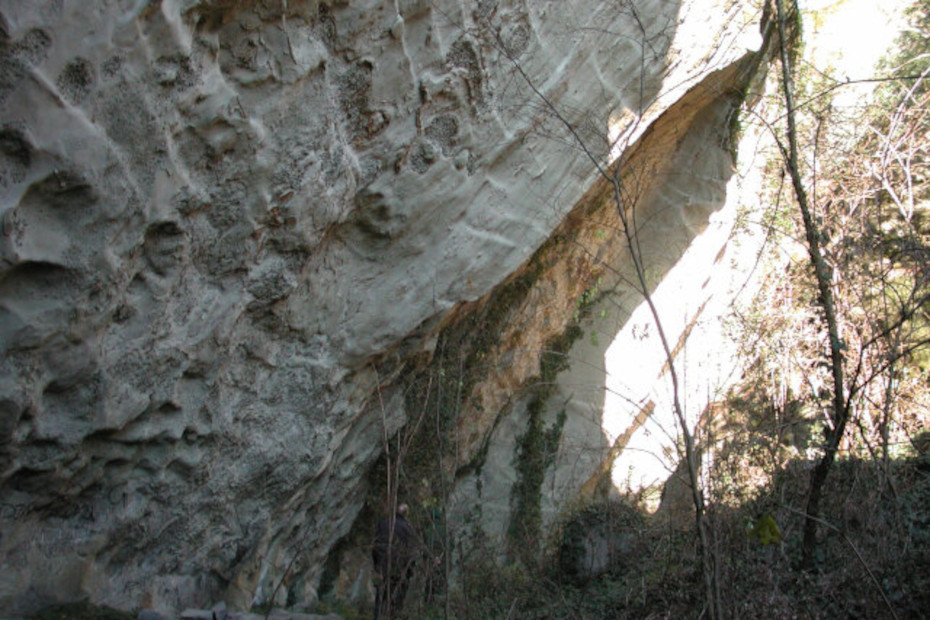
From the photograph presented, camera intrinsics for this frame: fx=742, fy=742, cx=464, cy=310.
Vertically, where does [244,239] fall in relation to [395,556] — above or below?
above

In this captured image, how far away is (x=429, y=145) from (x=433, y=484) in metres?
3.51

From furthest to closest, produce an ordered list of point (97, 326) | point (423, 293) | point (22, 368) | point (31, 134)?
point (423, 293) → point (97, 326) → point (22, 368) → point (31, 134)

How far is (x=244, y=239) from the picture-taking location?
16.0ft

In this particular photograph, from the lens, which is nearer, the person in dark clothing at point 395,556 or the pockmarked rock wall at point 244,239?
the pockmarked rock wall at point 244,239

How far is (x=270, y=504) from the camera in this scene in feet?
18.8

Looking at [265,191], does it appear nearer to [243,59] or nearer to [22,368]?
[243,59]

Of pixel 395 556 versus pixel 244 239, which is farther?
pixel 395 556

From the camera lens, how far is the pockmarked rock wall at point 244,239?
12.4 feet

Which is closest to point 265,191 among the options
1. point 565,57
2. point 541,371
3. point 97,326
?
point 97,326

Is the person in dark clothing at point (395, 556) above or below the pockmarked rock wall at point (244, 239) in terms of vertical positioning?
below

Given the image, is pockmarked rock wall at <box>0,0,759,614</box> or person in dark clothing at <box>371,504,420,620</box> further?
person in dark clothing at <box>371,504,420,620</box>

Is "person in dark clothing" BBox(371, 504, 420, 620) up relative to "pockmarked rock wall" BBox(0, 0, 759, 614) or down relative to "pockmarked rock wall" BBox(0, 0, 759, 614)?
down

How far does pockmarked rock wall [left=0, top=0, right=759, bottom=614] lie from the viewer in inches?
149

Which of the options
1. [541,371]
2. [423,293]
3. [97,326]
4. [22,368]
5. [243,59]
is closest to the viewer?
[22,368]
